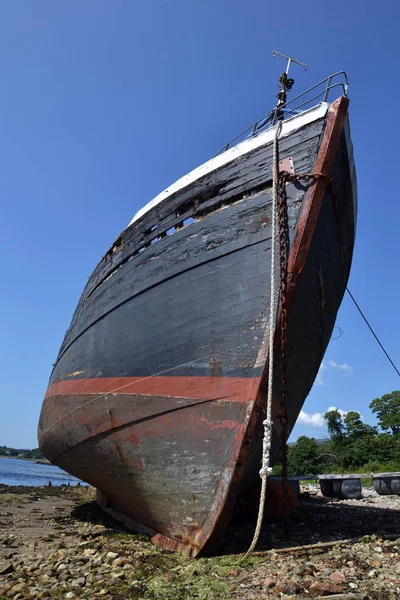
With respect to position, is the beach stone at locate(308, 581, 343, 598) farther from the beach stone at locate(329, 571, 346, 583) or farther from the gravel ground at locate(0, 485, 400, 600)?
the beach stone at locate(329, 571, 346, 583)

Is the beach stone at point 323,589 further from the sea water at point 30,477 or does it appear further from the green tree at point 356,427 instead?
the green tree at point 356,427

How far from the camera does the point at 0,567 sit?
4156 millimetres

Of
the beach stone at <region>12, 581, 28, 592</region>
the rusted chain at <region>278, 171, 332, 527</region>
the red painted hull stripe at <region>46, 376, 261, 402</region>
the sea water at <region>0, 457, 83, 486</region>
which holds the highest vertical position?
the rusted chain at <region>278, 171, 332, 527</region>

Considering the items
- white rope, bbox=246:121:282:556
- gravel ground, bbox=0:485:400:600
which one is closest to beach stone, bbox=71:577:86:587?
gravel ground, bbox=0:485:400:600

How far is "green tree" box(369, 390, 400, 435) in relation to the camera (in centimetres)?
4643

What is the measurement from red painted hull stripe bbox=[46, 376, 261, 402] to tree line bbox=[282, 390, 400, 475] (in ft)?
71.3

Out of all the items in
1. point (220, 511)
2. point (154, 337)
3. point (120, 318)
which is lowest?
point (220, 511)

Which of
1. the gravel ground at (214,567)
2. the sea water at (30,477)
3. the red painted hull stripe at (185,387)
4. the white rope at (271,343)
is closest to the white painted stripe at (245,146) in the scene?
the white rope at (271,343)

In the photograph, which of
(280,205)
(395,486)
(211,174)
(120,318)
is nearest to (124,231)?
(120,318)

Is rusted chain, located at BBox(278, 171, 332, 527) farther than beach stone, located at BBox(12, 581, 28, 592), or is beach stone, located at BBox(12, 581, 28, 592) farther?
rusted chain, located at BBox(278, 171, 332, 527)

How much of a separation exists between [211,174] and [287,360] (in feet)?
8.22

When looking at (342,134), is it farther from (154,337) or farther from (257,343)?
(154,337)

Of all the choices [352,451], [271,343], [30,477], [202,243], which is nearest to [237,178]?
[202,243]

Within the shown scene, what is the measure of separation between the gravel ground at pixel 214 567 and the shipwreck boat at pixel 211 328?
456 mm
